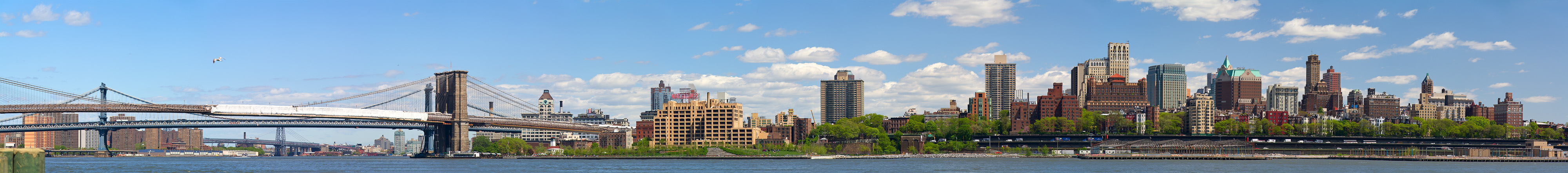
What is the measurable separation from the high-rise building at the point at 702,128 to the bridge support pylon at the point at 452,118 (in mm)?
23139

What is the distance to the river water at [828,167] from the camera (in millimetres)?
80250

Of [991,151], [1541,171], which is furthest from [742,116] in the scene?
[1541,171]

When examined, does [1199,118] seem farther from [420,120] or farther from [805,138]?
[420,120]

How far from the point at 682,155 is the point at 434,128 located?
20.9 metres

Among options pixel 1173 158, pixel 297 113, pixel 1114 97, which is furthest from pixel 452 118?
pixel 1114 97

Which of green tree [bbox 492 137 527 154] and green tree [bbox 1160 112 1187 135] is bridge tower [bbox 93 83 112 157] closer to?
green tree [bbox 492 137 527 154]

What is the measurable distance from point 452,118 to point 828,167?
122ft

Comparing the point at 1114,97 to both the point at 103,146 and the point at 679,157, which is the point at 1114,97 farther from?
the point at 103,146

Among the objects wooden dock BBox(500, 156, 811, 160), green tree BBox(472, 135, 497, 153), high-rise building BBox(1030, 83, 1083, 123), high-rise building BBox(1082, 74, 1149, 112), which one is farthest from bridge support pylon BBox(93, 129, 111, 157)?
high-rise building BBox(1082, 74, 1149, 112)

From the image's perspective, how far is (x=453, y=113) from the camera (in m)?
109

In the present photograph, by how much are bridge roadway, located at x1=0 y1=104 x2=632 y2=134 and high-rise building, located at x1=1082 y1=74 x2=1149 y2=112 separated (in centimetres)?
8080

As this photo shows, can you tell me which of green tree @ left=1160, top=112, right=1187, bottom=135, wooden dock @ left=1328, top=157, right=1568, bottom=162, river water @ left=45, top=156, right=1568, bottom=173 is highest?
green tree @ left=1160, top=112, right=1187, bottom=135

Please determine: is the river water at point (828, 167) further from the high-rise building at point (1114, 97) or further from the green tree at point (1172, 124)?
the high-rise building at point (1114, 97)

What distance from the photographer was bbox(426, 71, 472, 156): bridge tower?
356ft
